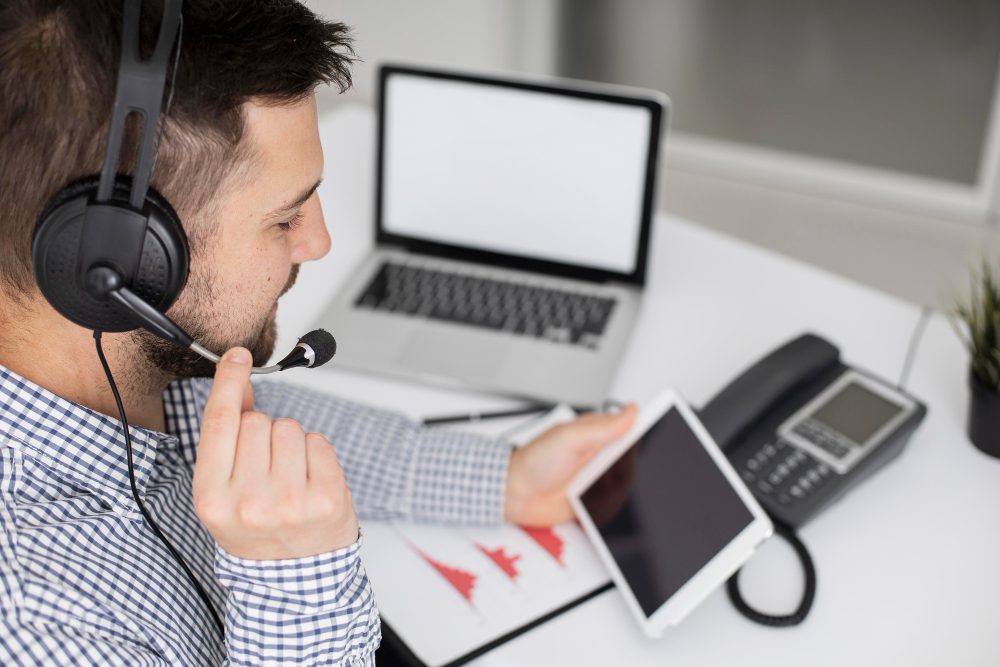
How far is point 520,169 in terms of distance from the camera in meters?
1.27

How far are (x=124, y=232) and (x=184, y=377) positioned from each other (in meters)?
0.21

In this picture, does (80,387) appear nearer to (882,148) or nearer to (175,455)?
(175,455)

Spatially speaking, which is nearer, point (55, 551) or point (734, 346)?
point (55, 551)

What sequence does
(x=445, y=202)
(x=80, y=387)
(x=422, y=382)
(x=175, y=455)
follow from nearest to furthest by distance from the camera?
(x=80, y=387) → (x=175, y=455) → (x=422, y=382) → (x=445, y=202)

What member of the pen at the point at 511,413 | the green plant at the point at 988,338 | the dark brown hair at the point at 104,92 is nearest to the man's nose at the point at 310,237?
the dark brown hair at the point at 104,92

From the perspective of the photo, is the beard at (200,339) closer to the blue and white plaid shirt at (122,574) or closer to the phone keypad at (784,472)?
the blue and white plaid shirt at (122,574)

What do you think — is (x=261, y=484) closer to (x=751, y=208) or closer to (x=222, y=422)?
(x=222, y=422)

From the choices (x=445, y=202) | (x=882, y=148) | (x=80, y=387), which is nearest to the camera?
(x=80, y=387)

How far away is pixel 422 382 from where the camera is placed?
3.79 feet

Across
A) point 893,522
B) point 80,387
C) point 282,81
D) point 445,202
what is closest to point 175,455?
point 80,387

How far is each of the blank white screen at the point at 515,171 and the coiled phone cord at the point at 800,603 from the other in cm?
46

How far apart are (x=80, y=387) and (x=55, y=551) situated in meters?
0.14

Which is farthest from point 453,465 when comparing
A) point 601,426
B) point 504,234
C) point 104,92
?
point 104,92

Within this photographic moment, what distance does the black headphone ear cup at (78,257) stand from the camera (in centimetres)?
61
